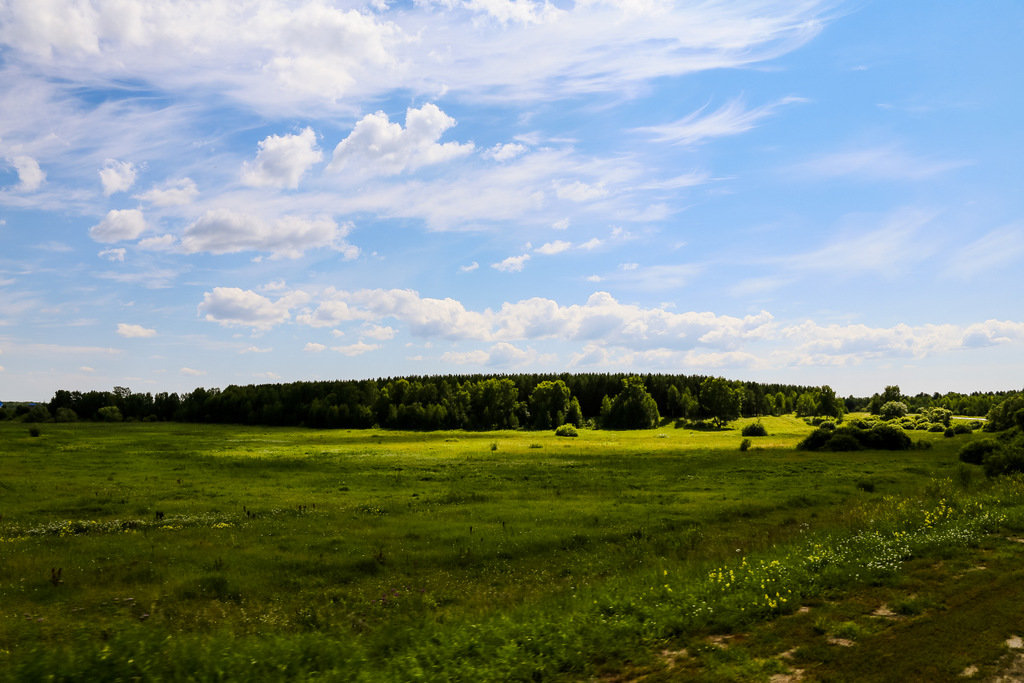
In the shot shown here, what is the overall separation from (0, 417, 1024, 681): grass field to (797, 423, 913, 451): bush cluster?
98.2 feet

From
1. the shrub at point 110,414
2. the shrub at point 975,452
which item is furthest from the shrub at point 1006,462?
the shrub at point 110,414

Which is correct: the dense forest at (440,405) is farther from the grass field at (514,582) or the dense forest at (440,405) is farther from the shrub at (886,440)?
→ the grass field at (514,582)

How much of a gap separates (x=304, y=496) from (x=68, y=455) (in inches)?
1900

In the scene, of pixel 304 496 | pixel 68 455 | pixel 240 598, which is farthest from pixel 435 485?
pixel 68 455

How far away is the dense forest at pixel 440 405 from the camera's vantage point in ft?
508

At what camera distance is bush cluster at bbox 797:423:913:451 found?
69000 millimetres

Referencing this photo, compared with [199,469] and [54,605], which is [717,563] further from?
[199,469]

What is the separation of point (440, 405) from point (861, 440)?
108 meters

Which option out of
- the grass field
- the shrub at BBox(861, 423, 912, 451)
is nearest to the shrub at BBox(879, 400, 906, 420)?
the shrub at BBox(861, 423, 912, 451)

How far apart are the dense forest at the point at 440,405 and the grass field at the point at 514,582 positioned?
113m

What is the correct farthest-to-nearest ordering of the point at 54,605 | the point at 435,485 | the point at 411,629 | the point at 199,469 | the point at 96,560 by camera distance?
the point at 199,469
the point at 435,485
the point at 96,560
the point at 54,605
the point at 411,629

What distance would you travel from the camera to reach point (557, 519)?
29484 millimetres

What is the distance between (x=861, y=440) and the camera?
70.8m

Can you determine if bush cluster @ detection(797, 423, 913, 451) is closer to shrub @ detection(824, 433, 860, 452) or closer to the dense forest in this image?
shrub @ detection(824, 433, 860, 452)
